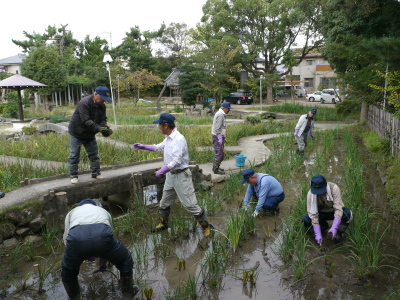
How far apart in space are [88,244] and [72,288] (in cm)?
64

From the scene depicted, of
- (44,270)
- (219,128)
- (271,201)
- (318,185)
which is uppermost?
(219,128)

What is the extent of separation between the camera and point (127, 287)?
335cm

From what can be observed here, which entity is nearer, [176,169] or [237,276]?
[237,276]

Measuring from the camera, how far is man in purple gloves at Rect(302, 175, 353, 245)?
4.05 meters

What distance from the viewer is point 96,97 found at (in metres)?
5.09

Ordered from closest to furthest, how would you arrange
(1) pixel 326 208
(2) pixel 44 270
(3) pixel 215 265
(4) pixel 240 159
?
(2) pixel 44 270, (3) pixel 215 265, (1) pixel 326 208, (4) pixel 240 159

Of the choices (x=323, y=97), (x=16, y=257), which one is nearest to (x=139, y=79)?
(x=323, y=97)

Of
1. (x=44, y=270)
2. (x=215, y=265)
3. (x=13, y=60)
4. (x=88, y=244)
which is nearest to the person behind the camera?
(x=88, y=244)

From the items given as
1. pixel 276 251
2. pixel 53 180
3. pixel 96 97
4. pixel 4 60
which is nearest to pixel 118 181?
pixel 53 180

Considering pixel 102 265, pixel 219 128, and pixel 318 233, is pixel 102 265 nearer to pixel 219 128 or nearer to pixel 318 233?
Result: pixel 318 233

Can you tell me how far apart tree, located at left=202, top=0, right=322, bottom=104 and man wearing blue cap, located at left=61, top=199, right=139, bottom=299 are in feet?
77.6

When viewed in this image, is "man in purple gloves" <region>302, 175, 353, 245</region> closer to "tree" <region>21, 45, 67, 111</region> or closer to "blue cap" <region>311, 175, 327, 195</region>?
"blue cap" <region>311, 175, 327, 195</region>

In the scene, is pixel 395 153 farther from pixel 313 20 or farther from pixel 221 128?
pixel 313 20

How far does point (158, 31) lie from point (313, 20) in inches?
658
